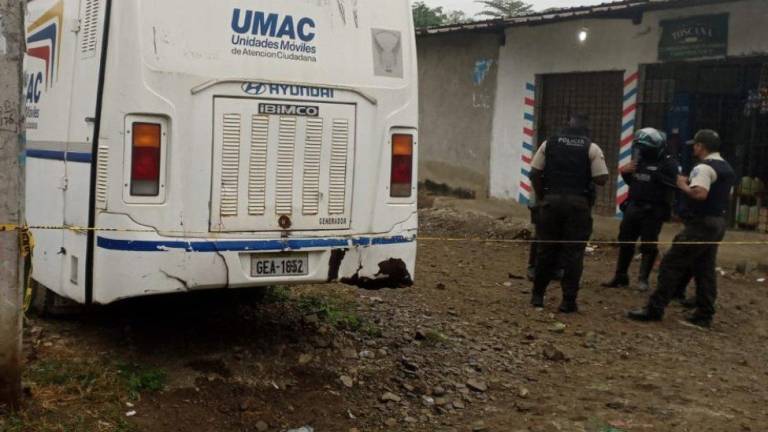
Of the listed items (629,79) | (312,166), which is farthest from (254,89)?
(629,79)

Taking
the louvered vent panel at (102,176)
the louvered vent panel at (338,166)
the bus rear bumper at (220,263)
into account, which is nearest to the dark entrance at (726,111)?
the bus rear bumper at (220,263)

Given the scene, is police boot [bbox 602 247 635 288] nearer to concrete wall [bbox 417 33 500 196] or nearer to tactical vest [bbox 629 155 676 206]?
tactical vest [bbox 629 155 676 206]

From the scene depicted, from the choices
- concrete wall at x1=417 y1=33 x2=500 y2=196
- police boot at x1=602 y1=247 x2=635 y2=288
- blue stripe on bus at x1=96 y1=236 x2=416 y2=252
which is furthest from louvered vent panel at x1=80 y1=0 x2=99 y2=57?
concrete wall at x1=417 y1=33 x2=500 y2=196

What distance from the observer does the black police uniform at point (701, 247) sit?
7.07m

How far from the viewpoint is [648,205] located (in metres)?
8.32

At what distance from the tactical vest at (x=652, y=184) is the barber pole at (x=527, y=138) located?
16.9 ft

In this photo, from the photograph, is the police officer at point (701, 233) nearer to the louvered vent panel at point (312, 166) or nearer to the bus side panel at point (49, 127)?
the louvered vent panel at point (312, 166)

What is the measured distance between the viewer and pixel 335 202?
17.3 feet

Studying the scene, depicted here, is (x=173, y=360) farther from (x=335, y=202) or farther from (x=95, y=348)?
(x=335, y=202)

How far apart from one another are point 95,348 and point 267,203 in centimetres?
155

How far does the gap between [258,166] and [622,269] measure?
508cm

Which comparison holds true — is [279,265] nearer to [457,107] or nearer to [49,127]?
[49,127]

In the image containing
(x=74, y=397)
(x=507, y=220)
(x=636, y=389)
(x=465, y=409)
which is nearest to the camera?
(x=74, y=397)

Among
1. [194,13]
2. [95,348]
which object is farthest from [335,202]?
[95,348]
